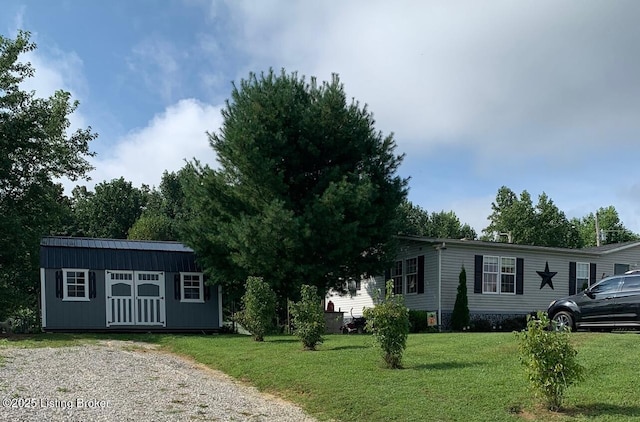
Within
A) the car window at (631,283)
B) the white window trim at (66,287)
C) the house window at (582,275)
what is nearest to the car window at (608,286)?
the car window at (631,283)

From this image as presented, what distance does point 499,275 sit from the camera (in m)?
22.3

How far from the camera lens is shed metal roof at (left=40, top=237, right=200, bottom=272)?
1966 cm

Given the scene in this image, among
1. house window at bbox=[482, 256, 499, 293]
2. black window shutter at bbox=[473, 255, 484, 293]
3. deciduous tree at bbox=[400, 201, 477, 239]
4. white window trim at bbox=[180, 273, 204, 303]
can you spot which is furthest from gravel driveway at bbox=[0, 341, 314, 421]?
deciduous tree at bbox=[400, 201, 477, 239]

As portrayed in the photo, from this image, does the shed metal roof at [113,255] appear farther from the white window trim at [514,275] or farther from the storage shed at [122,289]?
the white window trim at [514,275]

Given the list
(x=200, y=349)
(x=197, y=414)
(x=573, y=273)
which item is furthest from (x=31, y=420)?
(x=573, y=273)

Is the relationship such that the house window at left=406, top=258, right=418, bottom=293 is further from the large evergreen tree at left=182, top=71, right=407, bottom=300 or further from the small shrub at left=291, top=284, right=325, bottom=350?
the small shrub at left=291, top=284, right=325, bottom=350

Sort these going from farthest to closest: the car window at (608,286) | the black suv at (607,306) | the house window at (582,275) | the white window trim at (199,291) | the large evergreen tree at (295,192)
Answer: the house window at (582,275) < the white window trim at (199,291) < the large evergreen tree at (295,192) < the car window at (608,286) < the black suv at (607,306)

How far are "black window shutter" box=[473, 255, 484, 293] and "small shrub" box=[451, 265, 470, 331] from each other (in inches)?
37.0

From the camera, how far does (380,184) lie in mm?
21312

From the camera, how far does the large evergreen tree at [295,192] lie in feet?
62.4

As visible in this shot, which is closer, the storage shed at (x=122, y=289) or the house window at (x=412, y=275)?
the storage shed at (x=122, y=289)

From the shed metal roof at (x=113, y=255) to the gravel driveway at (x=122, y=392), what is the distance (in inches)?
262

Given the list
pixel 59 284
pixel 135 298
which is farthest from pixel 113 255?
pixel 59 284

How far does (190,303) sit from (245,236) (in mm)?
4181
